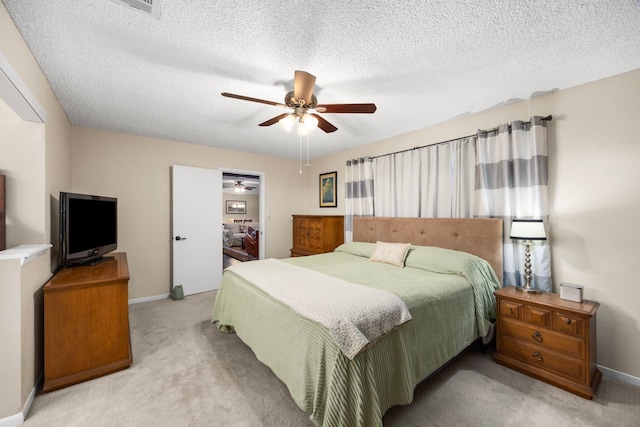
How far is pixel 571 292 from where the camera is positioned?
2.01 metres

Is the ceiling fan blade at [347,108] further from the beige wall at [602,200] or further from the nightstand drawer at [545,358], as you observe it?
the nightstand drawer at [545,358]

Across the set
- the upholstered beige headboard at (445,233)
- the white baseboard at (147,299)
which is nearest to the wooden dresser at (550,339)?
the upholstered beige headboard at (445,233)

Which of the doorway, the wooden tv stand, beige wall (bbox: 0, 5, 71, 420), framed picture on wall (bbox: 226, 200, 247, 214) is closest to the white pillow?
the wooden tv stand

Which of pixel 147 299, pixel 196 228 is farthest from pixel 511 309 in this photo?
pixel 147 299

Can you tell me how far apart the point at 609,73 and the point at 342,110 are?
2.16m

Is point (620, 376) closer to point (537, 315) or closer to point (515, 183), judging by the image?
point (537, 315)

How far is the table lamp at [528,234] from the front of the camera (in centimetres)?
212

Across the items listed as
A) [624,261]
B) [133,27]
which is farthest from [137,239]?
[624,261]

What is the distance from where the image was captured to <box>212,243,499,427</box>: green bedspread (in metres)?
1.33

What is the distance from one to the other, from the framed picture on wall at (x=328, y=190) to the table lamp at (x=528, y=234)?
288 centimetres

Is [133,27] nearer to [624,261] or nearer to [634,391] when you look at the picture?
[624,261]

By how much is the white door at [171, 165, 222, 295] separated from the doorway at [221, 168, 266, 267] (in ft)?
5.98

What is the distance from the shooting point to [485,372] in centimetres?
209

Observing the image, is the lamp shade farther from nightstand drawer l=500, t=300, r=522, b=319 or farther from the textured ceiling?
the textured ceiling
